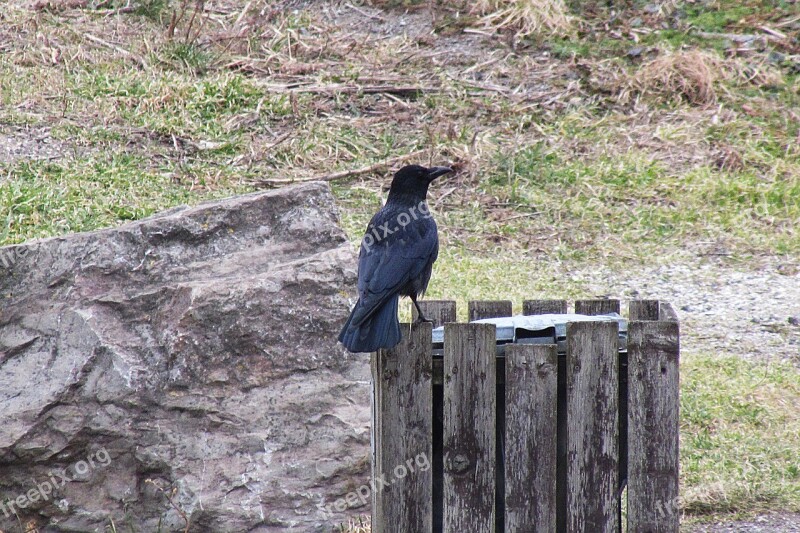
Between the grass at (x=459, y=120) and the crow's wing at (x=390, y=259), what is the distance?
9.32 feet

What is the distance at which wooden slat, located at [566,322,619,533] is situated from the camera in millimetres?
3234

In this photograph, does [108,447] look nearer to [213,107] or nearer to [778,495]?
[778,495]

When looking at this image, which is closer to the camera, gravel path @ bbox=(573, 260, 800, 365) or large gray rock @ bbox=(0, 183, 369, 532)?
large gray rock @ bbox=(0, 183, 369, 532)

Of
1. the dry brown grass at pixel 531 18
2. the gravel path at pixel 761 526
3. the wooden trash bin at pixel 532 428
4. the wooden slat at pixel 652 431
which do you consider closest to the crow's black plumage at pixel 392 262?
Answer: the wooden trash bin at pixel 532 428

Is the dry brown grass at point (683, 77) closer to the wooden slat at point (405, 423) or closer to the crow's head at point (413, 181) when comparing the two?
the crow's head at point (413, 181)

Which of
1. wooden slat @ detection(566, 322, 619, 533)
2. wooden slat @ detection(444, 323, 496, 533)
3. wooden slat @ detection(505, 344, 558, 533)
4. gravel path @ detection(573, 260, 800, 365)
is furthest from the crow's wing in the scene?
gravel path @ detection(573, 260, 800, 365)

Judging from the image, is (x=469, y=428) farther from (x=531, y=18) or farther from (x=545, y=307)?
(x=531, y=18)

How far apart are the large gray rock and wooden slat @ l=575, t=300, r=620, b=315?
43.8 inches

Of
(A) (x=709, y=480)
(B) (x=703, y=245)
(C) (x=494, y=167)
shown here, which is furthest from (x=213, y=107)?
(A) (x=709, y=480)

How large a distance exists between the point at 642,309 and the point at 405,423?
44.1 inches

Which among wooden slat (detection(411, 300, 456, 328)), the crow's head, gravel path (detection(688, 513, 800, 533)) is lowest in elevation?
gravel path (detection(688, 513, 800, 533))

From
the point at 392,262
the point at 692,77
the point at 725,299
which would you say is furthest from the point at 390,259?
the point at 692,77

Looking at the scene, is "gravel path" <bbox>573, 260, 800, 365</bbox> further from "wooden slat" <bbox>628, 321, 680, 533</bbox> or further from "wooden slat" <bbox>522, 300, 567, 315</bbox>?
"wooden slat" <bbox>628, 321, 680, 533</bbox>

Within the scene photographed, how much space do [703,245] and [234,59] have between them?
557 cm
